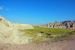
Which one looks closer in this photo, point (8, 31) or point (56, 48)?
point (56, 48)

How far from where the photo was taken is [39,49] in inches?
457

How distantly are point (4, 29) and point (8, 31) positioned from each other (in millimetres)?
582

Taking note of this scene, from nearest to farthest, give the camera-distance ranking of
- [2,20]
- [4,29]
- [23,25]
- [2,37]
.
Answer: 1. [2,37]
2. [4,29]
3. [2,20]
4. [23,25]

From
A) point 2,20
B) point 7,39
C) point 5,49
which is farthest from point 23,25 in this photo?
point 5,49

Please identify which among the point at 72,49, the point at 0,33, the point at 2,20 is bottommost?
the point at 72,49

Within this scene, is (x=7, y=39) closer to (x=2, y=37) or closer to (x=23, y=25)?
(x=2, y=37)

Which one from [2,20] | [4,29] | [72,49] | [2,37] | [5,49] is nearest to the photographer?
[72,49]

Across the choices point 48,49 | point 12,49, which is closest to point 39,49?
point 48,49

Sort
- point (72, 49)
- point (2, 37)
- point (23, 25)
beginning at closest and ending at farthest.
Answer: point (72, 49), point (2, 37), point (23, 25)

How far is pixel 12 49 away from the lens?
39.0ft

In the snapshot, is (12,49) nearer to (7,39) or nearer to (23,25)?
(7,39)

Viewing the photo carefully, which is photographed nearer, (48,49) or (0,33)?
(48,49)

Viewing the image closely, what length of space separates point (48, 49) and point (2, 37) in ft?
21.7

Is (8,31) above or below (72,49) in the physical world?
above
